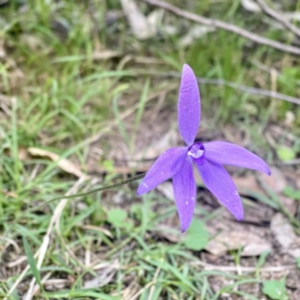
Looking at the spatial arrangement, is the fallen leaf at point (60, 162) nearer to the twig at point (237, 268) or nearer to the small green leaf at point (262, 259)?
the twig at point (237, 268)

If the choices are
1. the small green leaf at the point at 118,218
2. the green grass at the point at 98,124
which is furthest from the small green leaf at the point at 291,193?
the small green leaf at the point at 118,218

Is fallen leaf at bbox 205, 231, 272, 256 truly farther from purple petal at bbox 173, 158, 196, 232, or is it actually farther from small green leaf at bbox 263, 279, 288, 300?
purple petal at bbox 173, 158, 196, 232

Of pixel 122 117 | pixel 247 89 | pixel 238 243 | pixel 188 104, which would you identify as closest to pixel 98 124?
pixel 122 117

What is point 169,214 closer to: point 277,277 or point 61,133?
point 277,277

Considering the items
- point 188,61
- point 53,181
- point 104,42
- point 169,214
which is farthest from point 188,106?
point 104,42

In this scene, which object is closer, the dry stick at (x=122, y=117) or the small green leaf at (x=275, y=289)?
the small green leaf at (x=275, y=289)

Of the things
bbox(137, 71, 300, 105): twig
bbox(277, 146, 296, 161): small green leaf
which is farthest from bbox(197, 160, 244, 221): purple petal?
bbox(137, 71, 300, 105): twig
